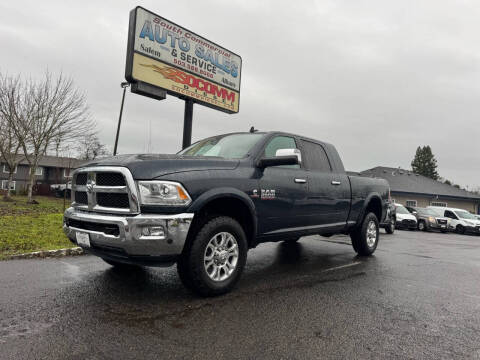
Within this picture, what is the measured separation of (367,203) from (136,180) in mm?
4657

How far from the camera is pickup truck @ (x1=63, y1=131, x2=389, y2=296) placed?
3.30 m

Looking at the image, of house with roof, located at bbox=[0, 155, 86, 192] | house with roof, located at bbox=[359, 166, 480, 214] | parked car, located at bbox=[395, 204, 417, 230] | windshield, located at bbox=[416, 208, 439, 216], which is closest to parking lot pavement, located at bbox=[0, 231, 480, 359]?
parked car, located at bbox=[395, 204, 417, 230]

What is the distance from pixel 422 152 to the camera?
2817 inches

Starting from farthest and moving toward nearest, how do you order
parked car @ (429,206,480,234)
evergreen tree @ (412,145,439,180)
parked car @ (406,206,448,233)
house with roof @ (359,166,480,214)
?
evergreen tree @ (412,145,439,180), house with roof @ (359,166,480,214), parked car @ (406,206,448,233), parked car @ (429,206,480,234)

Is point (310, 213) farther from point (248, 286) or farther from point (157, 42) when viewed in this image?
point (157, 42)

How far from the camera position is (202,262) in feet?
11.4

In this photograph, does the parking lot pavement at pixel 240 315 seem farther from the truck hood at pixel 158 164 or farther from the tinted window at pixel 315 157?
the tinted window at pixel 315 157

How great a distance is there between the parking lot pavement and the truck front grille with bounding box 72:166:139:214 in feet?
3.08

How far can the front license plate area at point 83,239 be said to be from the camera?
356 centimetres

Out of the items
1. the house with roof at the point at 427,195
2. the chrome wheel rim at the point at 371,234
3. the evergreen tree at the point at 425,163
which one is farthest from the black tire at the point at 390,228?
the evergreen tree at the point at 425,163

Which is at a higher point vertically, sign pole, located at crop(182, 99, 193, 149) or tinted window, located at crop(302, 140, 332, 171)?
sign pole, located at crop(182, 99, 193, 149)

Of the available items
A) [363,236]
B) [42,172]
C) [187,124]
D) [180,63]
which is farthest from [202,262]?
[42,172]

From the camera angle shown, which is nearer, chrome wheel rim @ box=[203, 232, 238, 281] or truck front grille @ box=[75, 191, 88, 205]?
chrome wheel rim @ box=[203, 232, 238, 281]

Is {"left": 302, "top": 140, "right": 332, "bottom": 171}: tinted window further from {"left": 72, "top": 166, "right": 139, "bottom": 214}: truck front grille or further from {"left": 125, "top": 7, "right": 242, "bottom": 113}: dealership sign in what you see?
{"left": 125, "top": 7, "right": 242, "bottom": 113}: dealership sign
